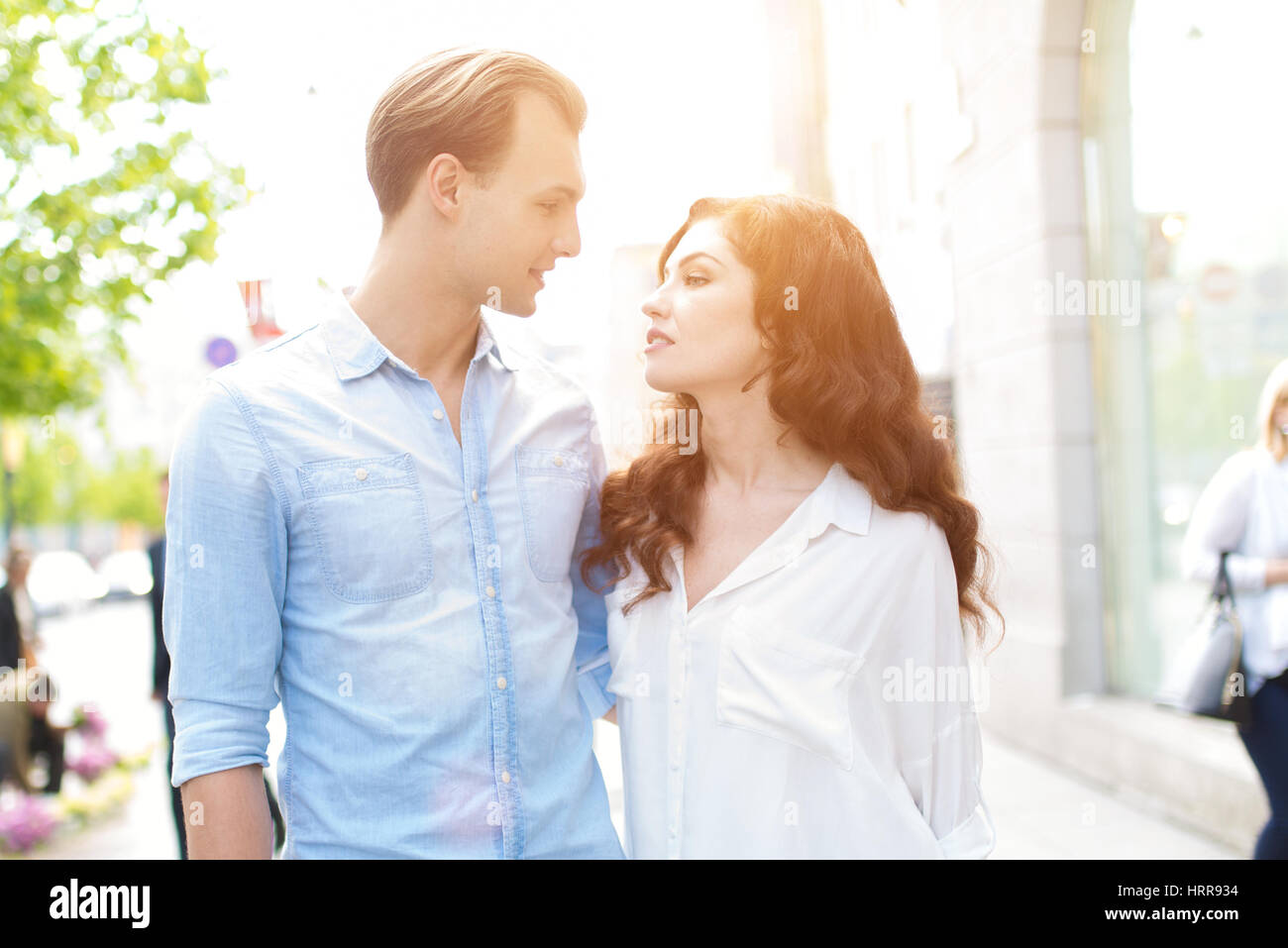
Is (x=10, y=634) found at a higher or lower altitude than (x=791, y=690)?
lower

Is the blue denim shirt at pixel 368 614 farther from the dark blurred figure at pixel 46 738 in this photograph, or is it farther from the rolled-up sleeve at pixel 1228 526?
the dark blurred figure at pixel 46 738

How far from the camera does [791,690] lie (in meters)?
2.05

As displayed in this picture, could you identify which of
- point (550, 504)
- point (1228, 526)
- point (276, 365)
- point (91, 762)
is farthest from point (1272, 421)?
point (91, 762)

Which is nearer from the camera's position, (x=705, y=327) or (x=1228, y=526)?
(x=705, y=327)

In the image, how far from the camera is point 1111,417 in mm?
6422

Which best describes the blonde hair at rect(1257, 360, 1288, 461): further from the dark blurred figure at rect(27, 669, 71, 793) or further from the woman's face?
the dark blurred figure at rect(27, 669, 71, 793)

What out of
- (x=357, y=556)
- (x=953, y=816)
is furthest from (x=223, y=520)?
(x=953, y=816)

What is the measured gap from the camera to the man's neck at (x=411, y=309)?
2102 millimetres

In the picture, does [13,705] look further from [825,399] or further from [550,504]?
[825,399]

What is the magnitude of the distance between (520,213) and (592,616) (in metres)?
0.86

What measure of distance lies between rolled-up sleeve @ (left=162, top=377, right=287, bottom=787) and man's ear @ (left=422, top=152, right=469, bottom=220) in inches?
21.9

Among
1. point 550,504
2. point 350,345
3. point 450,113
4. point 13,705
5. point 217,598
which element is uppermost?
point 450,113

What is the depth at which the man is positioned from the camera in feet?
5.97

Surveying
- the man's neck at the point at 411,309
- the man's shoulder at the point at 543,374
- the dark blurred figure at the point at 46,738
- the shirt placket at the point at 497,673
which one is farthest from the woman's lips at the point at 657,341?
the dark blurred figure at the point at 46,738
